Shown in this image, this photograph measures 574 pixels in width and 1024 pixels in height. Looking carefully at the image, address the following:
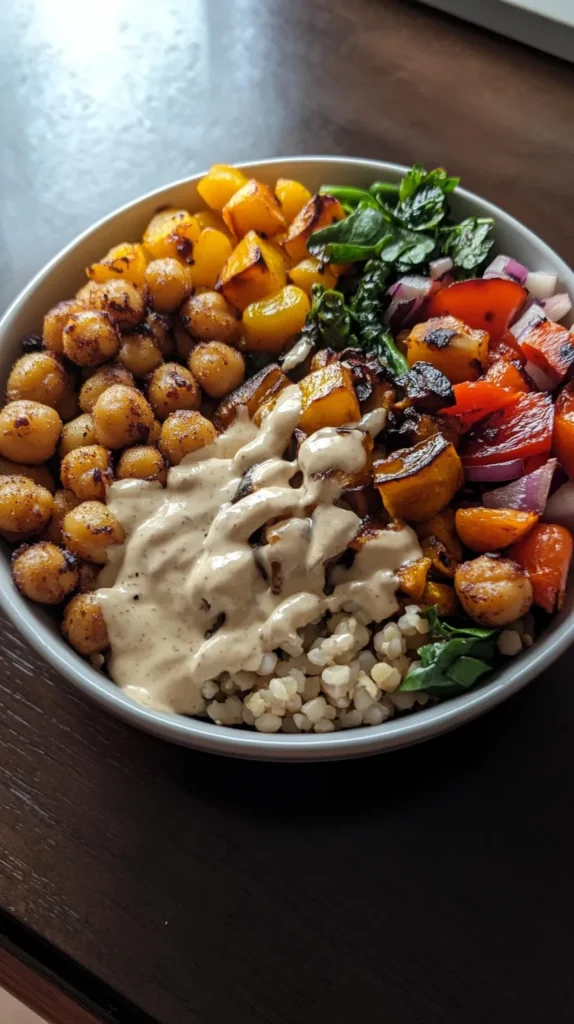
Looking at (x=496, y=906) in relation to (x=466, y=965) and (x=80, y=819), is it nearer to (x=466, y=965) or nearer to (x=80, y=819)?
(x=466, y=965)

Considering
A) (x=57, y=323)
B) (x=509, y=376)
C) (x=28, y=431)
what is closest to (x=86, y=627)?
(x=28, y=431)

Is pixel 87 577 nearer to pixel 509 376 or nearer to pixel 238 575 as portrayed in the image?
pixel 238 575

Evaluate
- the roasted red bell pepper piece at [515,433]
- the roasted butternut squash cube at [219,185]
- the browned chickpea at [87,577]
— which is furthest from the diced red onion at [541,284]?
the browned chickpea at [87,577]

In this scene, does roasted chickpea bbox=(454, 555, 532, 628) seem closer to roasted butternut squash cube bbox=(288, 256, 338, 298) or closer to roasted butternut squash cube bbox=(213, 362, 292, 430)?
roasted butternut squash cube bbox=(213, 362, 292, 430)

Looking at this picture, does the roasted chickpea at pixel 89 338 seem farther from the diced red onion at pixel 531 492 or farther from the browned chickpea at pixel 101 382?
the diced red onion at pixel 531 492

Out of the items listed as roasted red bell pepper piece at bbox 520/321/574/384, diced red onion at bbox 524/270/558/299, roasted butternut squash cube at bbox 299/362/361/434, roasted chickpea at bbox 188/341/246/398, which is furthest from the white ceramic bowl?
roasted butternut squash cube at bbox 299/362/361/434

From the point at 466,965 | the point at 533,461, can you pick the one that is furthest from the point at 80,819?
the point at 533,461

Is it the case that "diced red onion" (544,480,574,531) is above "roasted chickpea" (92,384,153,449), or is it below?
below
